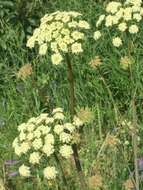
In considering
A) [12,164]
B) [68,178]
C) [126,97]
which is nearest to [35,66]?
[126,97]

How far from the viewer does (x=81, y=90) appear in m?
4.06

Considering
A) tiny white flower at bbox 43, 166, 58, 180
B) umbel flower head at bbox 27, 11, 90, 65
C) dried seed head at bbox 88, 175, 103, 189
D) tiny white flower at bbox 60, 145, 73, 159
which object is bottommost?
dried seed head at bbox 88, 175, 103, 189

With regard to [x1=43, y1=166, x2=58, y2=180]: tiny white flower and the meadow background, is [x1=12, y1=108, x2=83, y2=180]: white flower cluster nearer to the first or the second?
[x1=43, y1=166, x2=58, y2=180]: tiny white flower

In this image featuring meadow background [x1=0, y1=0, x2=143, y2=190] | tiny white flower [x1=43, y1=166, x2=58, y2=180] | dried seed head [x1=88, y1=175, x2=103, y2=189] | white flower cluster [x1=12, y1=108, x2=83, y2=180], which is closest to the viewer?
white flower cluster [x1=12, y1=108, x2=83, y2=180]

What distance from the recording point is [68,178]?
9.53 ft

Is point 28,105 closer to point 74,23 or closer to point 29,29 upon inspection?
point 29,29

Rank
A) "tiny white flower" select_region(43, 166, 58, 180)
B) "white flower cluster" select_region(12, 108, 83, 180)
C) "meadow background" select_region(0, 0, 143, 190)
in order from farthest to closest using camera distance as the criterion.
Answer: "meadow background" select_region(0, 0, 143, 190), "tiny white flower" select_region(43, 166, 58, 180), "white flower cluster" select_region(12, 108, 83, 180)

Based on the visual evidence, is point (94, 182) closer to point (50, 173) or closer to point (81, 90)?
point (50, 173)

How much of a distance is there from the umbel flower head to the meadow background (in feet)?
2.88

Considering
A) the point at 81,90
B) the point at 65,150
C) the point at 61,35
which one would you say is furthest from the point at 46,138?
the point at 81,90

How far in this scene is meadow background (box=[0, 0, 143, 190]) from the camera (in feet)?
10.2

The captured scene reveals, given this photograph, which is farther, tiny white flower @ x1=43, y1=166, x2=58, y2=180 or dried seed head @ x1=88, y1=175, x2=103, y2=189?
dried seed head @ x1=88, y1=175, x2=103, y2=189

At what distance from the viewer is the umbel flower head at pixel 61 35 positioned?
6.84 feet

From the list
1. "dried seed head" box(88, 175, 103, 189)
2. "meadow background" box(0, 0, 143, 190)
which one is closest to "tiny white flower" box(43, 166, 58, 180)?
"dried seed head" box(88, 175, 103, 189)
